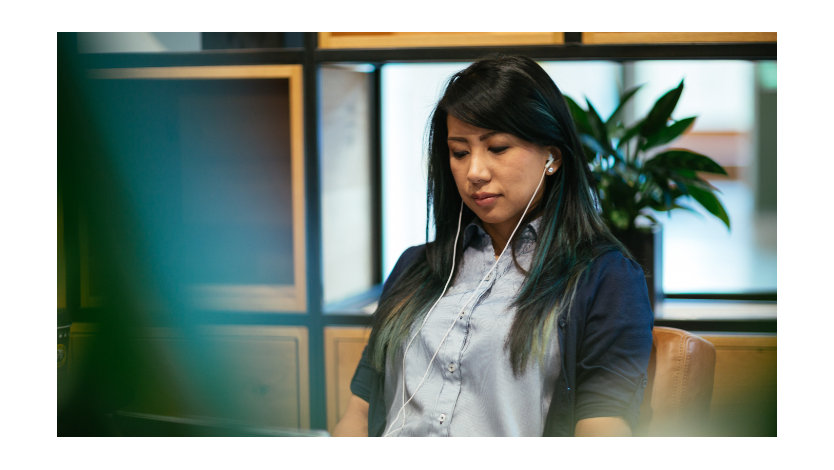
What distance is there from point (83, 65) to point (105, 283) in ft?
1.70

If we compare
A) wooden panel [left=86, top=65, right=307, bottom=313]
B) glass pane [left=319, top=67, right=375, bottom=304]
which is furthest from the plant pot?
wooden panel [left=86, top=65, right=307, bottom=313]

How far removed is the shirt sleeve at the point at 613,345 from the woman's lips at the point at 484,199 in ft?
0.76

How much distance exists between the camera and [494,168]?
1.32m

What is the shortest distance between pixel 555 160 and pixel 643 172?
1.62 ft

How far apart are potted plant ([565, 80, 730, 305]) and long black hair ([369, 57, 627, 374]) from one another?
14.9 inches

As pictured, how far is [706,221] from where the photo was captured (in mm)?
1823

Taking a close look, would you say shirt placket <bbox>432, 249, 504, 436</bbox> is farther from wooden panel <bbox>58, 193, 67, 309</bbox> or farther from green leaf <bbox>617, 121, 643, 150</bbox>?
wooden panel <bbox>58, 193, 67, 309</bbox>

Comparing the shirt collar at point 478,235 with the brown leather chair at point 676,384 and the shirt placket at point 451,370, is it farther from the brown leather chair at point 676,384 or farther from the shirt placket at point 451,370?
the brown leather chair at point 676,384

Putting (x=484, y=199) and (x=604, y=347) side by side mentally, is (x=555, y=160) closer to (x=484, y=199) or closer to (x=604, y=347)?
(x=484, y=199)

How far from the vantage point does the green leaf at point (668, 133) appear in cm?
170

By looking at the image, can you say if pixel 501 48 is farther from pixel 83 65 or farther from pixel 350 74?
pixel 83 65

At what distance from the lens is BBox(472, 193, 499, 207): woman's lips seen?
1347 millimetres

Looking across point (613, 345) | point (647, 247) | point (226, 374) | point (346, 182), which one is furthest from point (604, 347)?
point (226, 374)
